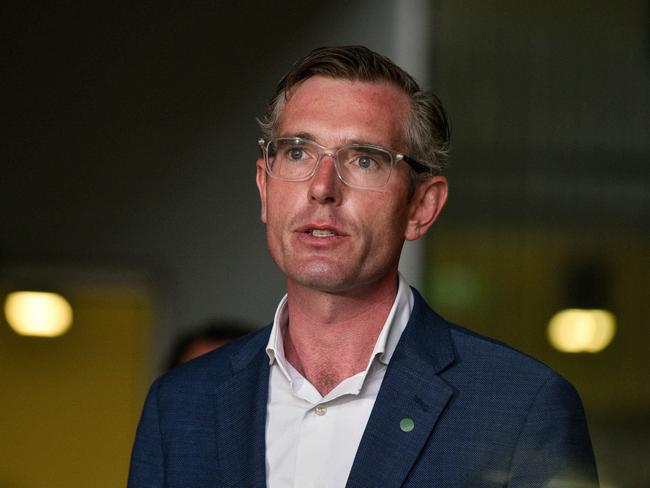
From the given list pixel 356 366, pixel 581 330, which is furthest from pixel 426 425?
pixel 581 330

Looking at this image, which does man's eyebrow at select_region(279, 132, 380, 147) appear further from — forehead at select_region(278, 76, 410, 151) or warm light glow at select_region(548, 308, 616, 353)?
warm light glow at select_region(548, 308, 616, 353)

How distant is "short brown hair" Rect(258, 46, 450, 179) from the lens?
6.75 ft

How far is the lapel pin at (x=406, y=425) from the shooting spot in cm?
189

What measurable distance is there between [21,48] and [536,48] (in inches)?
78.0

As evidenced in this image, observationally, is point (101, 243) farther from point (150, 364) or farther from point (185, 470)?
point (185, 470)

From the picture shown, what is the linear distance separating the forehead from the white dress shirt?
10.6 inches

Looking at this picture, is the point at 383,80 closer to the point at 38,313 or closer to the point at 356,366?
the point at 356,366

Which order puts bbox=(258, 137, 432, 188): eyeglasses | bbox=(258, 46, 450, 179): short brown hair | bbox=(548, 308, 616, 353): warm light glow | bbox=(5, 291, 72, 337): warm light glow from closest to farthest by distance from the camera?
bbox=(258, 137, 432, 188): eyeglasses < bbox=(258, 46, 450, 179): short brown hair < bbox=(548, 308, 616, 353): warm light glow < bbox=(5, 291, 72, 337): warm light glow

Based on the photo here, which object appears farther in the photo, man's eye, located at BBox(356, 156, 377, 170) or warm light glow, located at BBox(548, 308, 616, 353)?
warm light glow, located at BBox(548, 308, 616, 353)

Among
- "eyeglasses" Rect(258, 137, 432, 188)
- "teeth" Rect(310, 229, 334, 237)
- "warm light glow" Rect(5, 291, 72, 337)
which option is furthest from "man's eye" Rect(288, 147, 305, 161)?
"warm light glow" Rect(5, 291, 72, 337)

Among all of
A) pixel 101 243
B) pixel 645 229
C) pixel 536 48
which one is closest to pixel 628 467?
pixel 645 229

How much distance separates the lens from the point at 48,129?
484cm

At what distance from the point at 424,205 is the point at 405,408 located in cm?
38

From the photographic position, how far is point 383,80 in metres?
2.06
